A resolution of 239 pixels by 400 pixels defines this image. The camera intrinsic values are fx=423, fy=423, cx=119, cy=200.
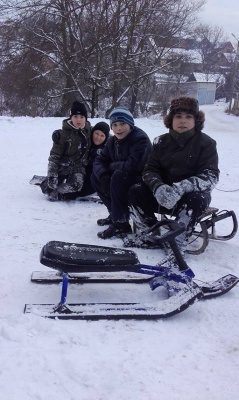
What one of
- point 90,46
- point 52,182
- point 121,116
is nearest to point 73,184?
point 52,182

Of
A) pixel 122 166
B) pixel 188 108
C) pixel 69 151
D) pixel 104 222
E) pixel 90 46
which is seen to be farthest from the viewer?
pixel 90 46

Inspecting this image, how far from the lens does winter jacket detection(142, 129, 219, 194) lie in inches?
142

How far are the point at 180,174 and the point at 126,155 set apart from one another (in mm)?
746

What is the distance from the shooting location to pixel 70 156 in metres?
5.47

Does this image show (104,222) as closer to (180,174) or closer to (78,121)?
(180,174)

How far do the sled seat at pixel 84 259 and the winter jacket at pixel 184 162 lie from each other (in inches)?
39.1

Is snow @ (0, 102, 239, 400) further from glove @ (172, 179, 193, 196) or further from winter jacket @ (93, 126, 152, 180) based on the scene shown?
winter jacket @ (93, 126, 152, 180)

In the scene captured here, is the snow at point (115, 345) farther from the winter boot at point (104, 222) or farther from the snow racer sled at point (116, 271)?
the winter boot at point (104, 222)

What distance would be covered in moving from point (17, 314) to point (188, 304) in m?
1.10

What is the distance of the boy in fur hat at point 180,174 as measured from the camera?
3574mm

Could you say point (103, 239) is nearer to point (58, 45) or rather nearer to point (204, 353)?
point (204, 353)

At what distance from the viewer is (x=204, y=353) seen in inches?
95.5

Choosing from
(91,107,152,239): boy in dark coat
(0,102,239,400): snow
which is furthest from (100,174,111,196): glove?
(0,102,239,400): snow

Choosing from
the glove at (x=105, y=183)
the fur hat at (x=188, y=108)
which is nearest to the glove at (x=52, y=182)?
the glove at (x=105, y=183)
